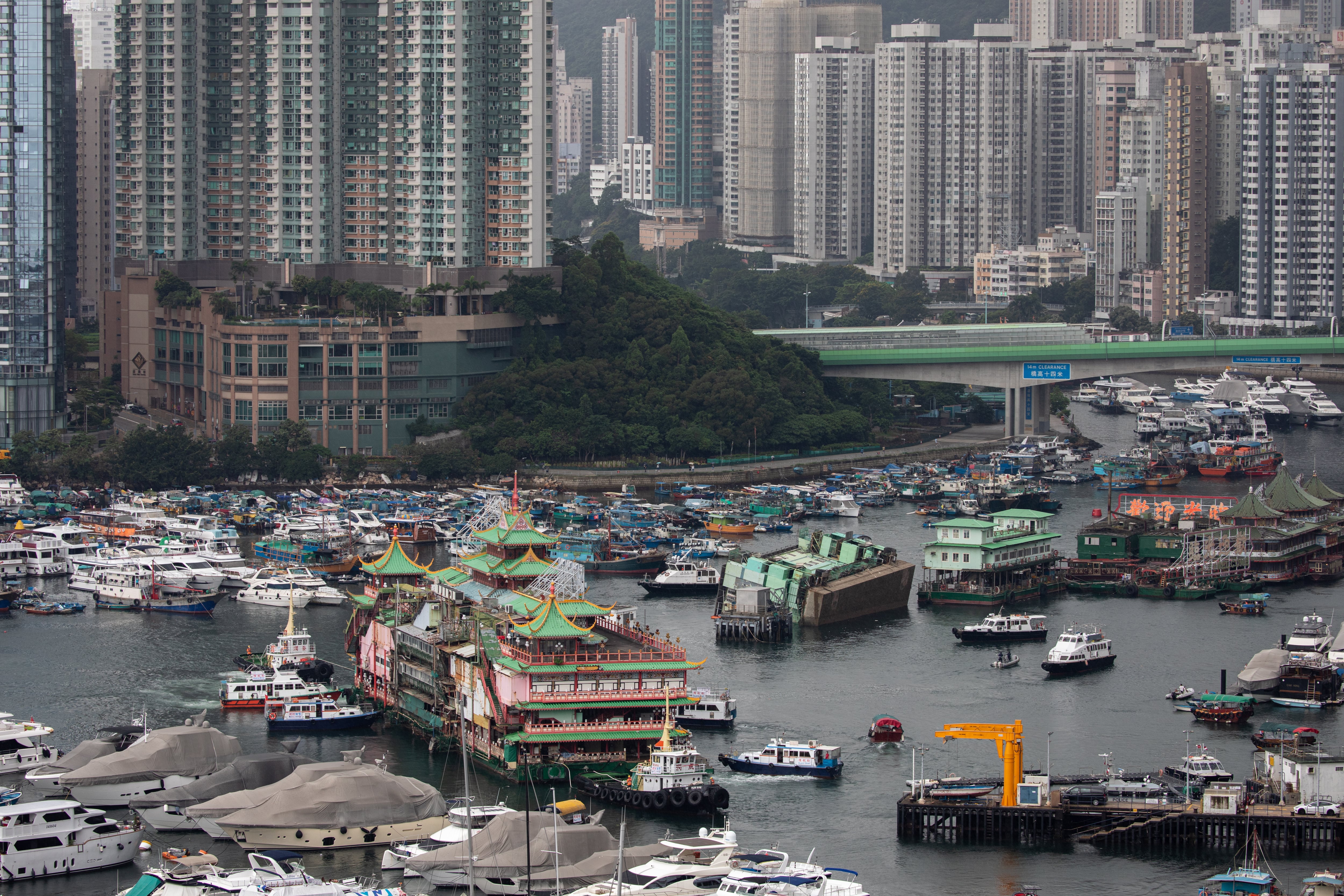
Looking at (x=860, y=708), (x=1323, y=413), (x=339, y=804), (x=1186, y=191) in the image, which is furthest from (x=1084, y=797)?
(x=1186, y=191)

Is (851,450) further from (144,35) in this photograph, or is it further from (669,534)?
(144,35)

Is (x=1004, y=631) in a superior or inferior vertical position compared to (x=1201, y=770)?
superior

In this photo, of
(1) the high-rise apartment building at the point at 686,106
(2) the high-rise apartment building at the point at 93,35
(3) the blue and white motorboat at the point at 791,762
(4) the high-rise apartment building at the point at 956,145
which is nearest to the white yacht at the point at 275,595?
(3) the blue and white motorboat at the point at 791,762

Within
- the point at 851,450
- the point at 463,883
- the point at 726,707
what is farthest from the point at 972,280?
the point at 463,883

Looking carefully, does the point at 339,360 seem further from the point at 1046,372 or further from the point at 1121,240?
the point at 1121,240

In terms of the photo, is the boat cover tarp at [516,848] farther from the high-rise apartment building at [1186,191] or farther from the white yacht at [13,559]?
the high-rise apartment building at [1186,191]

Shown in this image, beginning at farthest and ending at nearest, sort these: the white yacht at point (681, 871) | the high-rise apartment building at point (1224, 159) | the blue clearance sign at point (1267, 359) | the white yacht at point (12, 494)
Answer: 1. the high-rise apartment building at point (1224, 159)
2. the blue clearance sign at point (1267, 359)
3. the white yacht at point (12, 494)
4. the white yacht at point (681, 871)

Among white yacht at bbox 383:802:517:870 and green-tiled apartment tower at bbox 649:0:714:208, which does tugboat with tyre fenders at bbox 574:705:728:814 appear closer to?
white yacht at bbox 383:802:517:870
